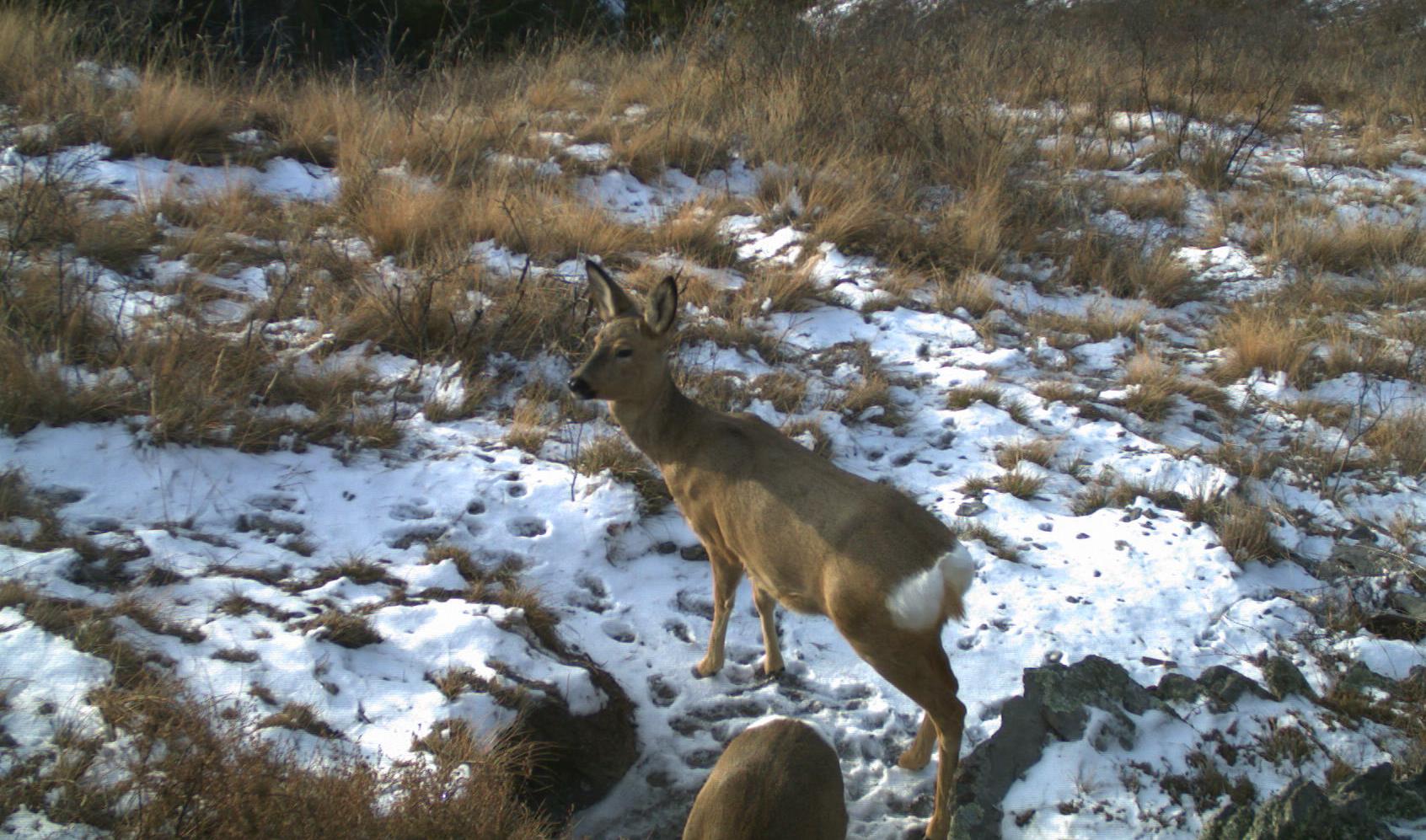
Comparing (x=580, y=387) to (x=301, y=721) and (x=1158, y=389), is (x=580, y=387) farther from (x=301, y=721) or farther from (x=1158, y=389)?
(x=1158, y=389)

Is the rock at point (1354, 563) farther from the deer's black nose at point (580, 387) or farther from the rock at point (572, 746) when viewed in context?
the deer's black nose at point (580, 387)

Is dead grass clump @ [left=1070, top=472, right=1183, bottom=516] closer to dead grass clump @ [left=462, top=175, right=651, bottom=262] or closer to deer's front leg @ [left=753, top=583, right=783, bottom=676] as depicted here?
deer's front leg @ [left=753, top=583, right=783, bottom=676]

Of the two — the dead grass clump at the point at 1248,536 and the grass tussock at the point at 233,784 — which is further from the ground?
the grass tussock at the point at 233,784

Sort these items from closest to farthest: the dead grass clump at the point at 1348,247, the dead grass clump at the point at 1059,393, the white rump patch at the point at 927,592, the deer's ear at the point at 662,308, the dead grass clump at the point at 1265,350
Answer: the white rump patch at the point at 927,592 → the deer's ear at the point at 662,308 → the dead grass clump at the point at 1059,393 → the dead grass clump at the point at 1265,350 → the dead grass clump at the point at 1348,247

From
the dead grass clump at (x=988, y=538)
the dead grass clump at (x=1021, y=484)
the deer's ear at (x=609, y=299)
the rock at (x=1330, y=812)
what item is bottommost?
the dead grass clump at (x=988, y=538)

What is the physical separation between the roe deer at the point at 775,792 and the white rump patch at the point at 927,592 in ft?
1.63

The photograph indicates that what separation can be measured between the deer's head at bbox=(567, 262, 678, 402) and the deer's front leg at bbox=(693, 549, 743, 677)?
81 centimetres

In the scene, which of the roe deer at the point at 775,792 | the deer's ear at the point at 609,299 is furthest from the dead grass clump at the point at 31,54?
the roe deer at the point at 775,792

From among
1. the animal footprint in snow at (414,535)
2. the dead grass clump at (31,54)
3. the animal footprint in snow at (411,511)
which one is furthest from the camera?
the dead grass clump at (31,54)

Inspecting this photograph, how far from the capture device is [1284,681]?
12.7 feet

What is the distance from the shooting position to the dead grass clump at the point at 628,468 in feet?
17.0

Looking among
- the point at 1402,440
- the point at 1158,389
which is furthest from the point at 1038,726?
the point at 1402,440

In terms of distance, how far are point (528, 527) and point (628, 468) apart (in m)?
0.63

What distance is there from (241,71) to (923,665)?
8828 mm
